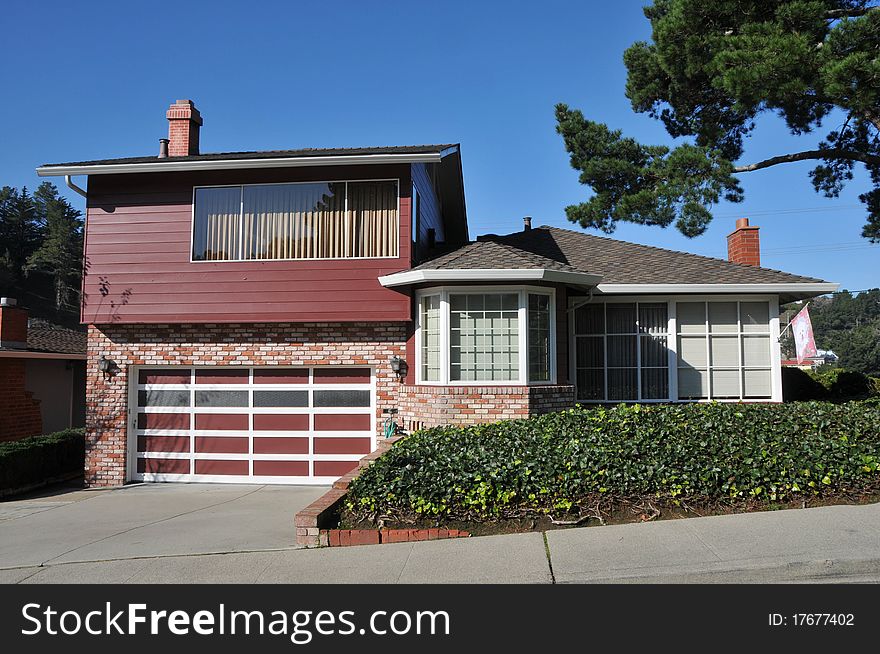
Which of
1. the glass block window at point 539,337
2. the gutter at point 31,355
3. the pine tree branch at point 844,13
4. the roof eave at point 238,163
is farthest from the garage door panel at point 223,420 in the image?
the pine tree branch at point 844,13

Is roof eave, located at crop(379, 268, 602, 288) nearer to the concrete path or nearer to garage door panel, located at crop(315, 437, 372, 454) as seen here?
garage door panel, located at crop(315, 437, 372, 454)

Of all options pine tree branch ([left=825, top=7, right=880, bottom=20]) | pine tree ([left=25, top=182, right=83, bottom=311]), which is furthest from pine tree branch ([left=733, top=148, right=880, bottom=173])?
pine tree ([left=25, top=182, right=83, bottom=311])

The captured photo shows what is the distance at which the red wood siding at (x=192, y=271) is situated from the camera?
10578mm

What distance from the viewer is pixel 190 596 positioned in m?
5.24

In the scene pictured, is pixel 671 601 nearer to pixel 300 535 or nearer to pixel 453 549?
pixel 453 549

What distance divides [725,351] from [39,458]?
1194 cm

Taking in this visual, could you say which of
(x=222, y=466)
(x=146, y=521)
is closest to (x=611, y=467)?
(x=146, y=521)

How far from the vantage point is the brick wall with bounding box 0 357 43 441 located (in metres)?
13.2

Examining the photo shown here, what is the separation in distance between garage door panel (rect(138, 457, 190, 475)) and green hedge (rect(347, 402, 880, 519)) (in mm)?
5344

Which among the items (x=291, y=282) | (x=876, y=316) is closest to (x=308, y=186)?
(x=291, y=282)

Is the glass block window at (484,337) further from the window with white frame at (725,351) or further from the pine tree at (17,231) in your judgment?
the pine tree at (17,231)

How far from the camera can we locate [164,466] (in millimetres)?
11492

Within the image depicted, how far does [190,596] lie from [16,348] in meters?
11.0

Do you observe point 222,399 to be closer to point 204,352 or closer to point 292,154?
point 204,352
